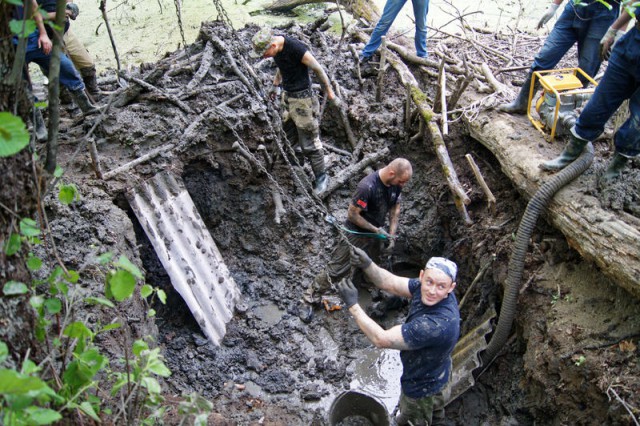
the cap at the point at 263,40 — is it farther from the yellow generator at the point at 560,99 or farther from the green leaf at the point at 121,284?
the green leaf at the point at 121,284

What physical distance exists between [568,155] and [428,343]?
2221mm

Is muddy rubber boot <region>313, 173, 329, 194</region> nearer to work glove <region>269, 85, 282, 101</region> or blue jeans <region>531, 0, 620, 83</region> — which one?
work glove <region>269, 85, 282, 101</region>

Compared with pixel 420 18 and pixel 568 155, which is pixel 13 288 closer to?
pixel 568 155

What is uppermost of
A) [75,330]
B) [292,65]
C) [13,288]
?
[13,288]

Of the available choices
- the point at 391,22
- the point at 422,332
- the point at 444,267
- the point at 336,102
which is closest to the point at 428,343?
the point at 422,332

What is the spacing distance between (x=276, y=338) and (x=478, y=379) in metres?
2.03

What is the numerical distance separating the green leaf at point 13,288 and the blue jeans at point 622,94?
13.7ft

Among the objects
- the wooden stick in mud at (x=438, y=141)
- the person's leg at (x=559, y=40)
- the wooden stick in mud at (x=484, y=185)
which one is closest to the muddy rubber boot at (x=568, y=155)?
the wooden stick in mud at (x=484, y=185)

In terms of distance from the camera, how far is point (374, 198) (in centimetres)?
492

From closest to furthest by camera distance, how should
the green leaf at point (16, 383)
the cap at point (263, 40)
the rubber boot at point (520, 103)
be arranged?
the green leaf at point (16, 383) → the cap at point (263, 40) → the rubber boot at point (520, 103)

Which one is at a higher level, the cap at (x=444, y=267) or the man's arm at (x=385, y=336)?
the cap at (x=444, y=267)

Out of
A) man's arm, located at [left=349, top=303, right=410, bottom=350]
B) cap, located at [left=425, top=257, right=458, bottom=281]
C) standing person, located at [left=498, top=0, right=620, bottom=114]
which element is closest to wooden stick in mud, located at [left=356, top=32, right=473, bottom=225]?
standing person, located at [left=498, top=0, right=620, bottom=114]

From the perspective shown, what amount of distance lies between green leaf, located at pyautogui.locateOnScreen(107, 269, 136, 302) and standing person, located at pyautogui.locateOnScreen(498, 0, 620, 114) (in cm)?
461

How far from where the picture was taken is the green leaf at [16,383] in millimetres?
1536
